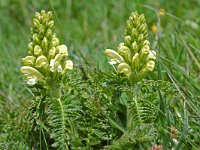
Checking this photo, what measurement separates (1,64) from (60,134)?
1784 millimetres

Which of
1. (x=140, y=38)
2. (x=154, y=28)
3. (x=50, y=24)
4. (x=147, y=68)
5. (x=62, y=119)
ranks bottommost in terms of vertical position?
(x=62, y=119)

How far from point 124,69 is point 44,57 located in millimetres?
336

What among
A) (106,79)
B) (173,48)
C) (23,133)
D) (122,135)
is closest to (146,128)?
(122,135)

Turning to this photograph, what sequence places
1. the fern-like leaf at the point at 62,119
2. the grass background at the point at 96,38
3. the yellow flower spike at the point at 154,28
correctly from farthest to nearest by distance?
the yellow flower spike at the point at 154,28
the grass background at the point at 96,38
the fern-like leaf at the point at 62,119

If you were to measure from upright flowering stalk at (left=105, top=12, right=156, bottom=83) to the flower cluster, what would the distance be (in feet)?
0.75

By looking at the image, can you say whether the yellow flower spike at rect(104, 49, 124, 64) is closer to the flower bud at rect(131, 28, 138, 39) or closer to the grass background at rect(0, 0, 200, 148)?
the flower bud at rect(131, 28, 138, 39)

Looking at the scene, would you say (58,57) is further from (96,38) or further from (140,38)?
(96,38)

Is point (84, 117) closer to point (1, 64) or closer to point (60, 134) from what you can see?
point (60, 134)

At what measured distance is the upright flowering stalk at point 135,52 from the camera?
254cm

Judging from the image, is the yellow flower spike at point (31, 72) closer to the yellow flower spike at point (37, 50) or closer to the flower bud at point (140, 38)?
the yellow flower spike at point (37, 50)

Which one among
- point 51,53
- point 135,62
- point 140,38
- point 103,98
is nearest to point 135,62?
point 135,62

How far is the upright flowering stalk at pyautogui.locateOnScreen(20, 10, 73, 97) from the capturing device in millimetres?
2555

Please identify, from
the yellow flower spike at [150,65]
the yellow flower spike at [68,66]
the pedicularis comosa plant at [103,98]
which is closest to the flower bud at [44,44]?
the pedicularis comosa plant at [103,98]

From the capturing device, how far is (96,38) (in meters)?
4.54
